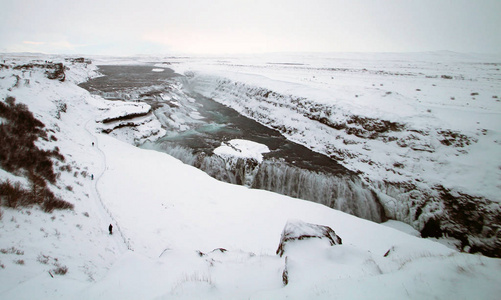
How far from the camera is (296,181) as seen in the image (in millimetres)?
14430

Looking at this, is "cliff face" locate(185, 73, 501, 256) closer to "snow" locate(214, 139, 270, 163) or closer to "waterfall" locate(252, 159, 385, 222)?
"waterfall" locate(252, 159, 385, 222)

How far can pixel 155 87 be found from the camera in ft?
116

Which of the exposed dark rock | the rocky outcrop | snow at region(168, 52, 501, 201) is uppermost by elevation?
the rocky outcrop

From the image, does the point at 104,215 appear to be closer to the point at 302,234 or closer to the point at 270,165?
the point at 302,234

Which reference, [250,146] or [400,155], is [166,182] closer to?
[250,146]

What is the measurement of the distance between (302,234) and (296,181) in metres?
8.46

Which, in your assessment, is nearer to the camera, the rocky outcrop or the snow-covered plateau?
the snow-covered plateau

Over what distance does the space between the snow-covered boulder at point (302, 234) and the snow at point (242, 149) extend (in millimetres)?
9397

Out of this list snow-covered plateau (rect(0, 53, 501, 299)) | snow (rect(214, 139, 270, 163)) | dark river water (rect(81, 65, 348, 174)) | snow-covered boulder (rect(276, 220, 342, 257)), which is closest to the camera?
snow-covered plateau (rect(0, 53, 501, 299))

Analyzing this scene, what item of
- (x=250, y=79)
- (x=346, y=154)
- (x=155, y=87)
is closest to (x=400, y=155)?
(x=346, y=154)

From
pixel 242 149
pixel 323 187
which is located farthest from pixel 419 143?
pixel 242 149

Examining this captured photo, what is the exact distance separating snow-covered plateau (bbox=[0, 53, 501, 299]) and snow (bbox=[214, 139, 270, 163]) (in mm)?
276

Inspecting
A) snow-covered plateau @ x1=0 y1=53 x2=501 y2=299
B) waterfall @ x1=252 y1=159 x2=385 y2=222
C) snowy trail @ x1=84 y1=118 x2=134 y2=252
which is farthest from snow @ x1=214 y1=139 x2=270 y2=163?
snowy trail @ x1=84 y1=118 x2=134 y2=252

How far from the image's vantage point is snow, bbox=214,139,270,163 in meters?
16.2
